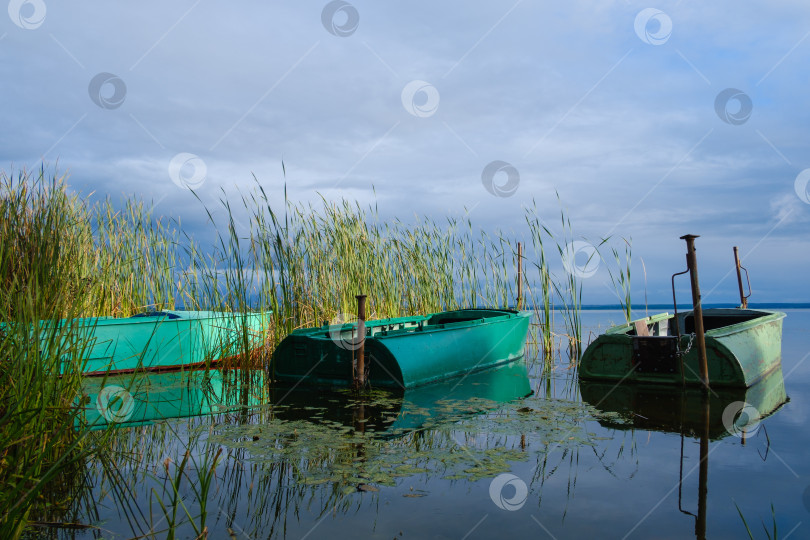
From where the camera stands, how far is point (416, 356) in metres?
6.32

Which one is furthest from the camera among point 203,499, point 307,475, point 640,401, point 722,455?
point 640,401

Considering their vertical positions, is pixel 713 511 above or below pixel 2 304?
below

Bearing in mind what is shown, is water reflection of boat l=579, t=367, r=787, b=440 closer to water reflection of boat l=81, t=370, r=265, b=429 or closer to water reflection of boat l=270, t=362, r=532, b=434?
water reflection of boat l=270, t=362, r=532, b=434

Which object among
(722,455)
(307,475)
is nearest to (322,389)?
(307,475)

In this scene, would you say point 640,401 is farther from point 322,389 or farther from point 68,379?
point 68,379

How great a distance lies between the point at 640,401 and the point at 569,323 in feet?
14.0

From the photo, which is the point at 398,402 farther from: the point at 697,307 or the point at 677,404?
the point at 697,307

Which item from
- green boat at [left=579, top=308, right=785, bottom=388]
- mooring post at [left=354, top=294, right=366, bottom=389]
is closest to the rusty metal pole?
green boat at [left=579, top=308, right=785, bottom=388]

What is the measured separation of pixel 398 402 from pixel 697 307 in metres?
3.20

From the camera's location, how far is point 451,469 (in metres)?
3.40

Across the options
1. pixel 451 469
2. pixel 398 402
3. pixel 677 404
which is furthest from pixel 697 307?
pixel 451 469

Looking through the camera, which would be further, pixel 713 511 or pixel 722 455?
pixel 722 455

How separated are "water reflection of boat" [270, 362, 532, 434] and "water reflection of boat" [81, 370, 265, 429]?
44 cm

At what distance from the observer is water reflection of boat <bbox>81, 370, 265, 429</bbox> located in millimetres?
4848
